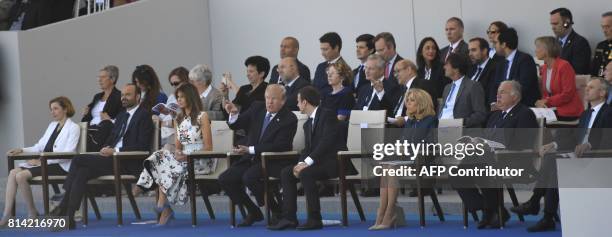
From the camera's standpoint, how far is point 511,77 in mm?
11016

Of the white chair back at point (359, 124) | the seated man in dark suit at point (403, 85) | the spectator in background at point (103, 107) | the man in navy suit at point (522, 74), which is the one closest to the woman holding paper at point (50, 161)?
the spectator in background at point (103, 107)

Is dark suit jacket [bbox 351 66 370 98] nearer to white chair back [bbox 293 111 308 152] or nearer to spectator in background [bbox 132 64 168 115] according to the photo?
white chair back [bbox 293 111 308 152]

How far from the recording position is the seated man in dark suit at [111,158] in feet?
35.9

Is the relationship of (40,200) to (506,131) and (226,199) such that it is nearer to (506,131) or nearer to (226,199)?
(226,199)

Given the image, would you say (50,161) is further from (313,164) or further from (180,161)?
(313,164)

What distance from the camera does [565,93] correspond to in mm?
10680

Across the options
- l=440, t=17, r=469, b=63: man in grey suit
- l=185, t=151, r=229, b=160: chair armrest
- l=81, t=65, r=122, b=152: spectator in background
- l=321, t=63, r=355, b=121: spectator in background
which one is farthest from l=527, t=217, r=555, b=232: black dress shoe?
l=81, t=65, r=122, b=152: spectator in background

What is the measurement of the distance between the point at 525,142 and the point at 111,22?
6445mm

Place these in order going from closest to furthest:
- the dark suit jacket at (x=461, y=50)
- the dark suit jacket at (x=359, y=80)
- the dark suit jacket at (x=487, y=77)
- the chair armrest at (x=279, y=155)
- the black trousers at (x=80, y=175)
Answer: the chair armrest at (x=279, y=155), the black trousers at (x=80, y=175), the dark suit jacket at (x=487, y=77), the dark suit jacket at (x=359, y=80), the dark suit jacket at (x=461, y=50)

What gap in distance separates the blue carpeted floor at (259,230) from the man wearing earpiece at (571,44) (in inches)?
81.8

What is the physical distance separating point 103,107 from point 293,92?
2236 mm

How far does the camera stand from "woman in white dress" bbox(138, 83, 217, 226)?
1062cm

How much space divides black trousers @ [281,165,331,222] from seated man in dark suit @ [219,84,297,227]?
0.19 m

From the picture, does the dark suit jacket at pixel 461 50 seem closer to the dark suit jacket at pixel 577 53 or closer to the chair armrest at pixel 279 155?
the dark suit jacket at pixel 577 53
